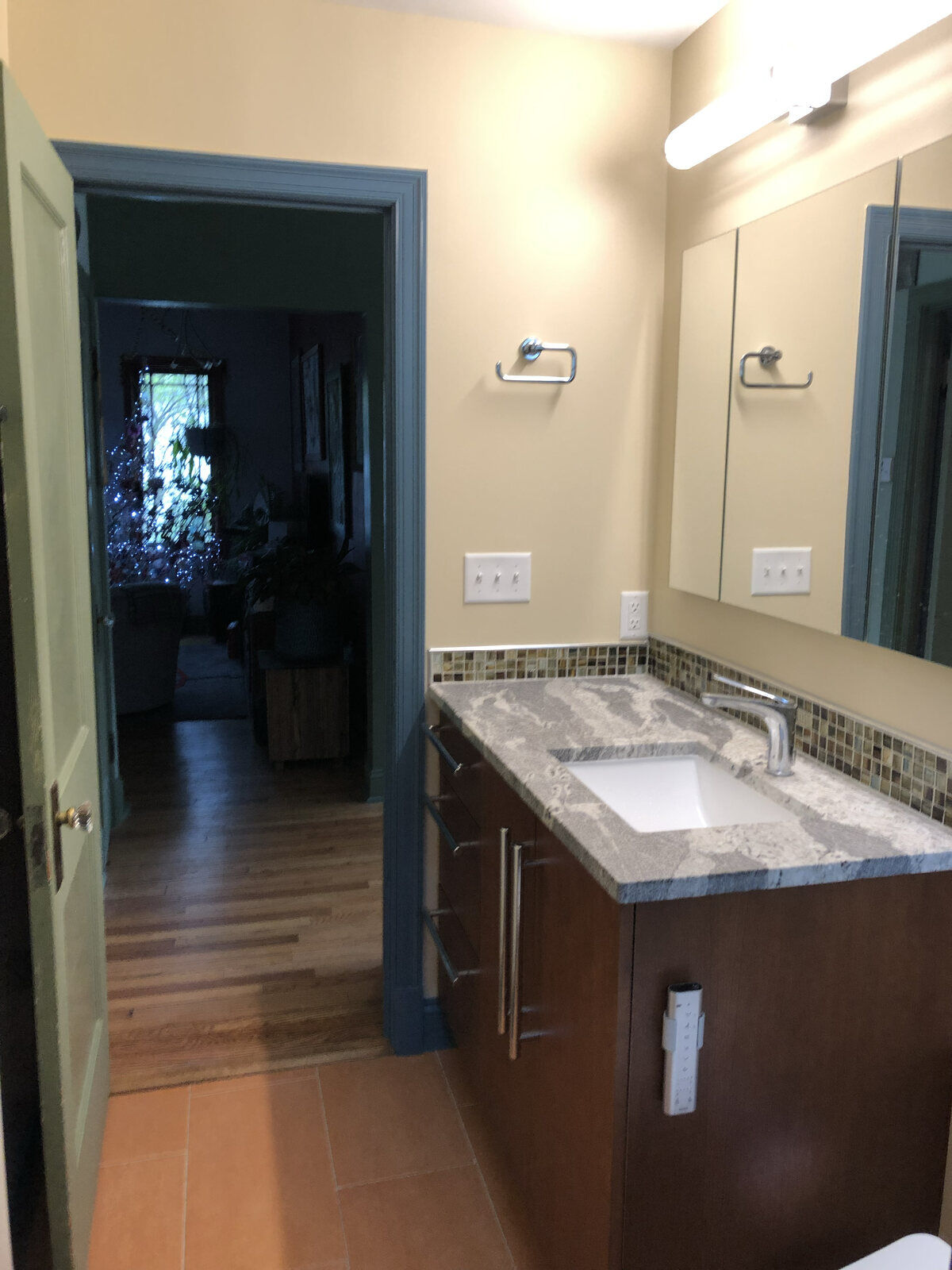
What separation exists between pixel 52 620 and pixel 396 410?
2.95ft

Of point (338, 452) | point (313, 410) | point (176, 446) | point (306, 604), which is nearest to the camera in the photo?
point (306, 604)

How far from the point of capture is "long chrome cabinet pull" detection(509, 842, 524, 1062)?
5.59ft

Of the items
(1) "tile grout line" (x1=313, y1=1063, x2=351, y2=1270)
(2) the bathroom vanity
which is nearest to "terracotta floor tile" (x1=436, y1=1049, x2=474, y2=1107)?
(1) "tile grout line" (x1=313, y1=1063, x2=351, y2=1270)

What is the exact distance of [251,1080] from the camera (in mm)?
2373

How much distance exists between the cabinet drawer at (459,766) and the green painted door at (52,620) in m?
0.73

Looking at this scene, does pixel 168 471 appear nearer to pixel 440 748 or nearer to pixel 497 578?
pixel 497 578

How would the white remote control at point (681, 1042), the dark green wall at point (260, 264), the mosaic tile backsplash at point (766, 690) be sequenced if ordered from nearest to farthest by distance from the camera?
the white remote control at point (681, 1042) < the mosaic tile backsplash at point (766, 690) < the dark green wall at point (260, 264)

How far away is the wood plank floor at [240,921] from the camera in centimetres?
252

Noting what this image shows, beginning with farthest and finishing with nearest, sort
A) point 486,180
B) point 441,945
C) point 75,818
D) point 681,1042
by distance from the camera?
point 441,945, point 486,180, point 75,818, point 681,1042

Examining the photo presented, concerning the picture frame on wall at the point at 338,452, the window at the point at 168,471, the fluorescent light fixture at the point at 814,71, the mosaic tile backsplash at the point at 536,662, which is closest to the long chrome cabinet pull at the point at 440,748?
the mosaic tile backsplash at the point at 536,662

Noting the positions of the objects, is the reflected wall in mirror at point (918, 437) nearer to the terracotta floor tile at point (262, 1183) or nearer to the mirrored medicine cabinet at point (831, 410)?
the mirrored medicine cabinet at point (831, 410)

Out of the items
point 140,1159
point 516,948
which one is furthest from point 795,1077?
point 140,1159

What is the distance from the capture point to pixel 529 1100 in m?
1.73

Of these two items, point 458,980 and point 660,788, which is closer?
point 660,788
